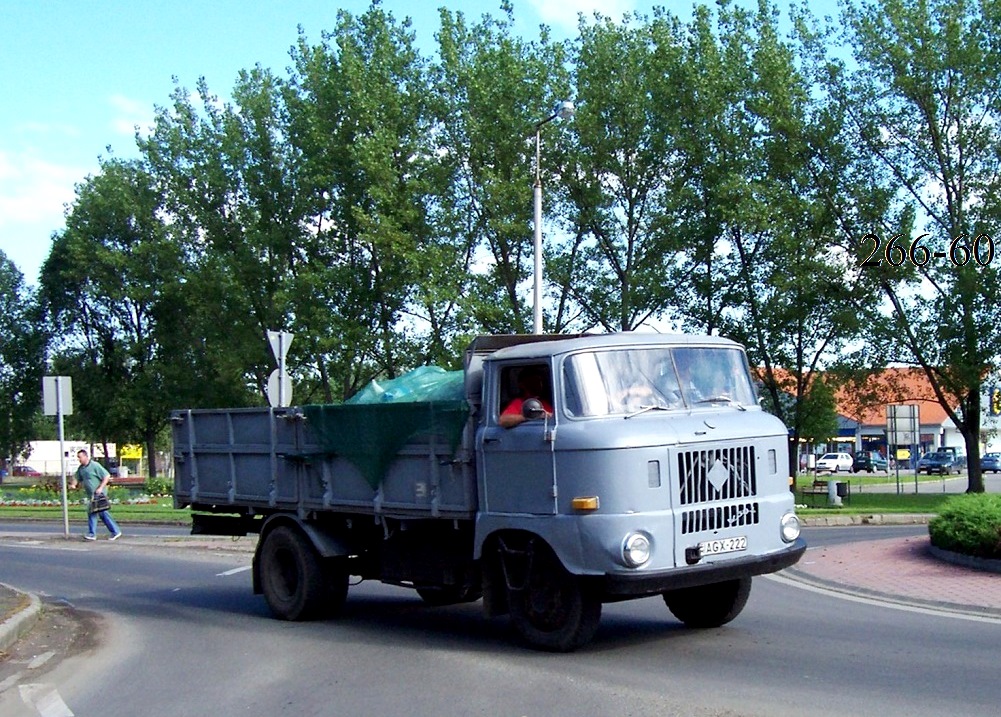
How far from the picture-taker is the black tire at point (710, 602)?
10219mm

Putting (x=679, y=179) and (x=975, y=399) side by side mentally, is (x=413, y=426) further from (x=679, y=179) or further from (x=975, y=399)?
(x=975, y=399)

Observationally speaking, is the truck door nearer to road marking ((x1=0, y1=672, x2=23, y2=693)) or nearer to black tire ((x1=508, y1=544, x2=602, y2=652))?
black tire ((x1=508, y1=544, x2=602, y2=652))

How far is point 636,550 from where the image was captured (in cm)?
859

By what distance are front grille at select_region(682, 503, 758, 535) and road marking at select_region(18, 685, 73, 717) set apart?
4604 mm

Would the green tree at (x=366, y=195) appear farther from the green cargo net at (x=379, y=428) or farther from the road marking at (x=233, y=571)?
the green cargo net at (x=379, y=428)

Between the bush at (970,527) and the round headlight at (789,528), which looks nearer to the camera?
the round headlight at (789,528)

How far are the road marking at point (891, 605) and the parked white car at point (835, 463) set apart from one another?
6759cm

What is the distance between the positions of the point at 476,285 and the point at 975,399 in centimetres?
1572

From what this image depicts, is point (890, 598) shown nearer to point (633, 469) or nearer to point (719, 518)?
point (719, 518)

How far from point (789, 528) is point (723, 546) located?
2.68ft

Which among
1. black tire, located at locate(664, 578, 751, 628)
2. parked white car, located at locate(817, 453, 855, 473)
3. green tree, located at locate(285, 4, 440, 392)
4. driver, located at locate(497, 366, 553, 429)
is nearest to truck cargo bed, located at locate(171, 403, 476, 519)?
driver, located at locate(497, 366, 553, 429)

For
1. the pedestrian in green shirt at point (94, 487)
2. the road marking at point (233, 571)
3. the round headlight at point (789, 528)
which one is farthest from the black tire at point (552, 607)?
the pedestrian in green shirt at point (94, 487)

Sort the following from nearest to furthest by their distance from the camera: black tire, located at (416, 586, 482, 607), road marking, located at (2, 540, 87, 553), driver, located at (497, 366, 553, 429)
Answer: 1. driver, located at (497, 366, 553, 429)
2. black tire, located at (416, 586, 482, 607)
3. road marking, located at (2, 540, 87, 553)

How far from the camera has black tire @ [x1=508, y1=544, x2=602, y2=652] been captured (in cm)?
905
